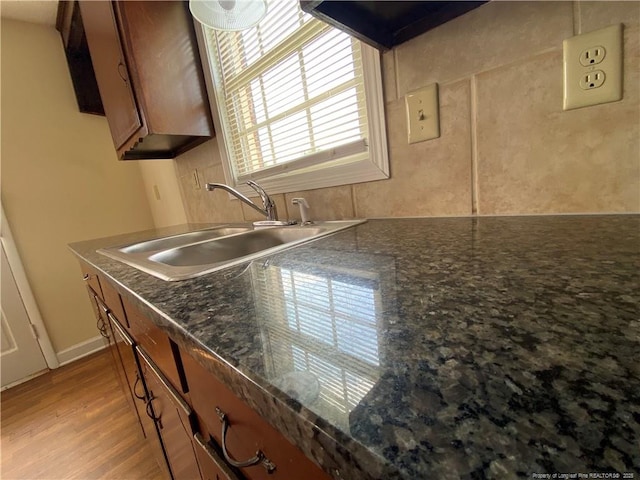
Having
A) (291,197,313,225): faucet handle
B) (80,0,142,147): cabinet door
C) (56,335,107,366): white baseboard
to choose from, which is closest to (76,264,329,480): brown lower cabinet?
(291,197,313,225): faucet handle

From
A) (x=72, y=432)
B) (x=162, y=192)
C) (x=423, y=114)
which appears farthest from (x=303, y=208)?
(x=162, y=192)

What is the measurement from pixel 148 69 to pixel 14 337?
6.98 ft

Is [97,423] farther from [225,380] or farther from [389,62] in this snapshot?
[389,62]

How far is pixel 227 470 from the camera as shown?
40cm

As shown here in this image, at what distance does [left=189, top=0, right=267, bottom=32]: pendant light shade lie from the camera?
2.91ft

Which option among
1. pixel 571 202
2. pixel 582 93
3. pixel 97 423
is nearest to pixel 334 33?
pixel 582 93

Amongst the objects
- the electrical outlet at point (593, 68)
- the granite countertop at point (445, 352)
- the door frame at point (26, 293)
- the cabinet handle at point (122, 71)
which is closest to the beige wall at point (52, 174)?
the door frame at point (26, 293)

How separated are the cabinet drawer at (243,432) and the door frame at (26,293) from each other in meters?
2.38

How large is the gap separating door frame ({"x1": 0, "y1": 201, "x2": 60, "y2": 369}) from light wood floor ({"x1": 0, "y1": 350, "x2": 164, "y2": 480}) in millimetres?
164

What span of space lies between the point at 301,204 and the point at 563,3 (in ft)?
2.62

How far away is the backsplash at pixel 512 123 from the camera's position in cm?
53

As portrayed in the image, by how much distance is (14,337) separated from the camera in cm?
197

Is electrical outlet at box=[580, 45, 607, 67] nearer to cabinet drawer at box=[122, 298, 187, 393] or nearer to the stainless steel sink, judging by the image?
cabinet drawer at box=[122, 298, 187, 393]

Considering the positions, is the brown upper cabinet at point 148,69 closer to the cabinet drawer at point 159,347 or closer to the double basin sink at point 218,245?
the double basin sink at point 218,245
